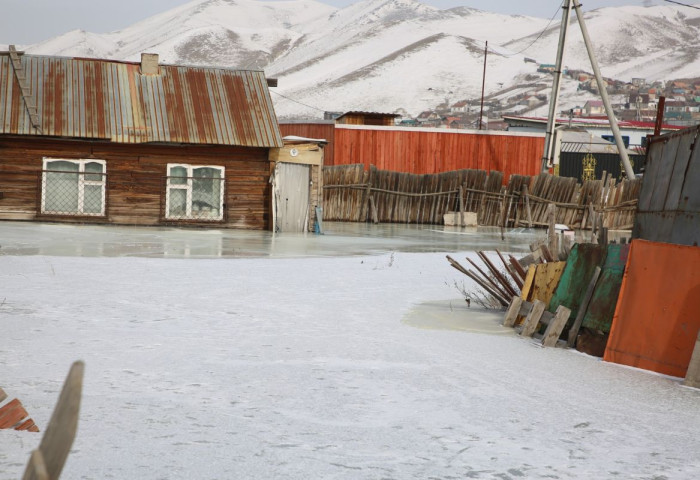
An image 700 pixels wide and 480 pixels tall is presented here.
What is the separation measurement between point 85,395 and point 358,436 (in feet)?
6.04

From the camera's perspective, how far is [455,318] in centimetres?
970

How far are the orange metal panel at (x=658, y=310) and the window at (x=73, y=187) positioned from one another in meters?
18.1

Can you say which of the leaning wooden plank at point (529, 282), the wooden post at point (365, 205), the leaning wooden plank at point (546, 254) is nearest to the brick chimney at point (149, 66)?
the wooden post at point (365, 205)

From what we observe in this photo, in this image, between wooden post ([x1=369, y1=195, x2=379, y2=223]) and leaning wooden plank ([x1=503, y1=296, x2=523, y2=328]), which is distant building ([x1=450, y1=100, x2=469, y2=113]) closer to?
wooden post ([x1=369, y1=195, x2=379, y2=223])

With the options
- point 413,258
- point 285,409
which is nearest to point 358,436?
point 285,409

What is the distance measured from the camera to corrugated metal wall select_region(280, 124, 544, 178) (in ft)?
113

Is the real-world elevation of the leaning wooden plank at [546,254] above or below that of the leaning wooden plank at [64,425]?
below

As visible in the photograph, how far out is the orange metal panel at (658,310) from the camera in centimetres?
739

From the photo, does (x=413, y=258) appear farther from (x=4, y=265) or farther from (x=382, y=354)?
(x=382, y=354)

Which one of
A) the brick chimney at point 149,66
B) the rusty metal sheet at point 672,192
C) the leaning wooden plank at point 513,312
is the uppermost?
the brick chimney at point 149,66

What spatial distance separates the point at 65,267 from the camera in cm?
1280

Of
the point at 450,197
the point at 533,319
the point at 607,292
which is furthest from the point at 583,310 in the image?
the point at 450,197

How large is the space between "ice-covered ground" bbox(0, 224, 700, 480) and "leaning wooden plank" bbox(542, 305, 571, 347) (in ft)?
0.51

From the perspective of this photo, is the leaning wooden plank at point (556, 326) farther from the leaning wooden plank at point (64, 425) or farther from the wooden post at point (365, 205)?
the wooden post at point (365, 205)
